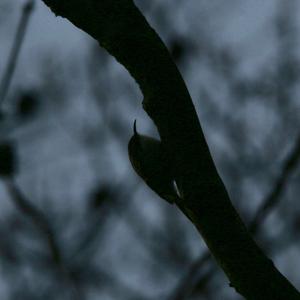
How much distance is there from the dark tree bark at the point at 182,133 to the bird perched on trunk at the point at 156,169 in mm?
16

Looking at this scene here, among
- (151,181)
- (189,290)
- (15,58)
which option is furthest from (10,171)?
(151,181)

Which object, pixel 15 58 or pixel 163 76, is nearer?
pixel 163 76

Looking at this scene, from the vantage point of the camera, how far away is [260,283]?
2.34 feet

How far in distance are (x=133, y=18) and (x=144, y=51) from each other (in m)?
0.03

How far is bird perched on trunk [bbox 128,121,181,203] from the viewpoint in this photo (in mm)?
730

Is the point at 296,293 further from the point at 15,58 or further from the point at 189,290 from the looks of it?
the point at 189,290

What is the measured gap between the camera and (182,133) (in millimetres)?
706

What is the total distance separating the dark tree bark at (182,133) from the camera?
705 mm

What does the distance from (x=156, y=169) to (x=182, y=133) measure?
0.16 ft

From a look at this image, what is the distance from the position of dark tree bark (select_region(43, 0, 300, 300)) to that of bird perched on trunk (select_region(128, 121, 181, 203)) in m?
0.02

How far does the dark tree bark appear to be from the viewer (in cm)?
70

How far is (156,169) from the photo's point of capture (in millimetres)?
729

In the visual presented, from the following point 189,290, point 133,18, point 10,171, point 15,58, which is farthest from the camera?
point 189,290

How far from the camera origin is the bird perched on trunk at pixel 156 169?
73 cm
